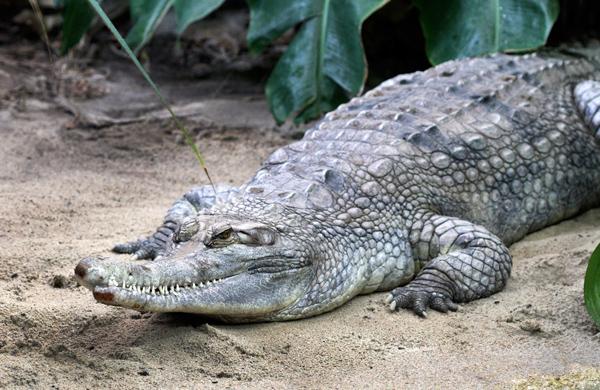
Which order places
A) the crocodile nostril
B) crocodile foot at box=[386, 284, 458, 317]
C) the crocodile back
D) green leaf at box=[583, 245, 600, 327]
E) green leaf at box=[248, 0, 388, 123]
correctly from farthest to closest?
green leaf at box=[248, 0, 388, 123] < the crocodile back < crocodile foot at box=[386, 284, 458, 317] < green leaf at box=[583, 245, 600, 327] < the crocodile nostril

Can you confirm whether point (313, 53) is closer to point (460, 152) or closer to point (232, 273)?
point (460, 152)

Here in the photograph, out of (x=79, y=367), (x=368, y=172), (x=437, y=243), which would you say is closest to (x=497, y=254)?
(x=437, y=243)

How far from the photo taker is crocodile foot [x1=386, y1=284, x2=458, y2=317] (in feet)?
14.6

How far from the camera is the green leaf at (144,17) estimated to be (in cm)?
709

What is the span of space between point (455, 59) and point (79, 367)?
153 inches

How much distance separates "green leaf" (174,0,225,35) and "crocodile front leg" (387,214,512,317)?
3018mm

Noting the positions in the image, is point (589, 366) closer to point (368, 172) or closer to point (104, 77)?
point (368, 172)

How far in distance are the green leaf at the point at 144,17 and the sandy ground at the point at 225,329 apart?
1244 millimetres

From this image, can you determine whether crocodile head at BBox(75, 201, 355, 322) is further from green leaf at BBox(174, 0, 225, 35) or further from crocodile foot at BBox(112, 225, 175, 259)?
green leaf at BBox(174, 0, 225, 35)

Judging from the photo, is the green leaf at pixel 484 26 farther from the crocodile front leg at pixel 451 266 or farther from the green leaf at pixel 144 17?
the green leaf at pixel 144 17

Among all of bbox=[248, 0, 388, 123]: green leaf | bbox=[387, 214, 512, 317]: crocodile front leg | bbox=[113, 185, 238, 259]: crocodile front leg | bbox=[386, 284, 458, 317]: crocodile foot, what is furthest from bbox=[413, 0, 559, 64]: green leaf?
bbox=[386, 284, 458, 317]: crocodile foot

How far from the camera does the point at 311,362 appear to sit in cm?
386

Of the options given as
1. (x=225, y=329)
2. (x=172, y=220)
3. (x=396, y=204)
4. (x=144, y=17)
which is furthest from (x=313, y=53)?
(x=225, y=329)

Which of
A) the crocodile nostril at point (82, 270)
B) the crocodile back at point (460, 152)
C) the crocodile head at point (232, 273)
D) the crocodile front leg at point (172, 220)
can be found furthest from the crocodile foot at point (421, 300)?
the crocodile nostril at point (82, 270)
